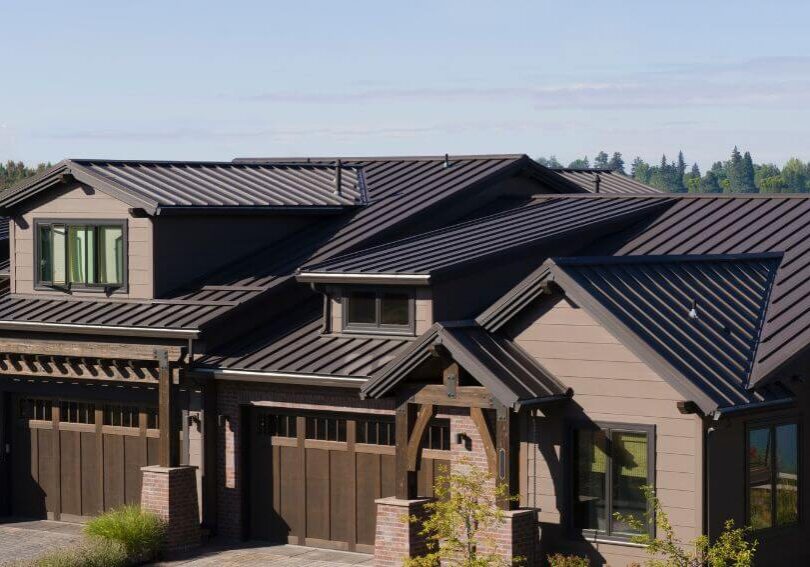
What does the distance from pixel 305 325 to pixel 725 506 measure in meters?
9.44

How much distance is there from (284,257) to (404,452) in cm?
822

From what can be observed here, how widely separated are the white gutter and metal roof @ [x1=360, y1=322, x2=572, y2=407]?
146cm

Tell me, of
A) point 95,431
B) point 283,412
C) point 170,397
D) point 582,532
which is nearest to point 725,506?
point 582,532

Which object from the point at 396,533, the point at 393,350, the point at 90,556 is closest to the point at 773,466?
the point at 396,533

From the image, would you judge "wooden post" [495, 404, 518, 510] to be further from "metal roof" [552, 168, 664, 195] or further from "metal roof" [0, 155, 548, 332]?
"metal roof" [552, 168, 664, 195]

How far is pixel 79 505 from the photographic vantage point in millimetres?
31688

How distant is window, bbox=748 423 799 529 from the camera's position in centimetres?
2450

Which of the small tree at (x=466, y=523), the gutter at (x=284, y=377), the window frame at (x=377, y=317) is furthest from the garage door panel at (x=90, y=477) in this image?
the small tree at (x=466, y=523)

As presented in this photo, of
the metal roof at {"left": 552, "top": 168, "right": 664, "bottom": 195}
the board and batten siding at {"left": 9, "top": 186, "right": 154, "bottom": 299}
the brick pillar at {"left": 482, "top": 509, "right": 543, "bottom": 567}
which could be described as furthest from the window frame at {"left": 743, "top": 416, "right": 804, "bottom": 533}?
the metal roof at {"left": 552, "top": 168, "right": 664, "bottom": 195}

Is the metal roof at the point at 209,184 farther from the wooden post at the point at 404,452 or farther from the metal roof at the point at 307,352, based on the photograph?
the wooden post at the point at 404,452

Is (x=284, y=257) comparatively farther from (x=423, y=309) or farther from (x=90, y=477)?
(x=90, y=477)

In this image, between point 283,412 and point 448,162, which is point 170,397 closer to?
point 283,412

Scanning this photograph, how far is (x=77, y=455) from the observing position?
3172 cm

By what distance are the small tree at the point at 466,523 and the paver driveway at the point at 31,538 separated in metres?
7.87
